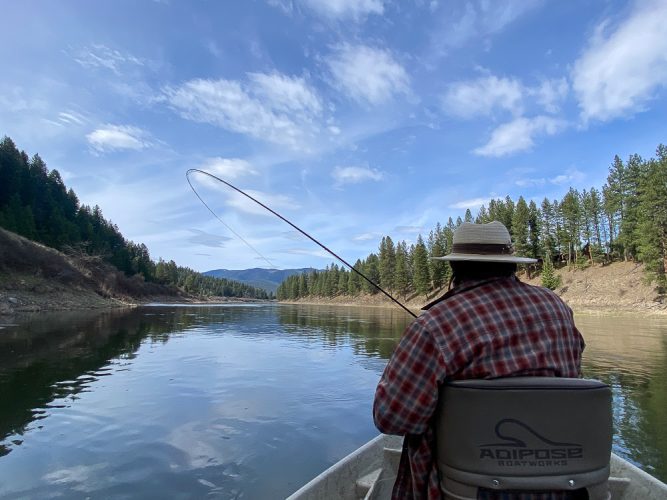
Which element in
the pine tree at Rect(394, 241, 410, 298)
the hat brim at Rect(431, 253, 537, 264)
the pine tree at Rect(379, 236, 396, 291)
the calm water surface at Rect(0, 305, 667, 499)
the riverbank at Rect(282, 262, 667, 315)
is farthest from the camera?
the pine tree at Rect(379, 236, 396, 291)

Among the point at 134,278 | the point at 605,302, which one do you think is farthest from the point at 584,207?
the point at 134,278

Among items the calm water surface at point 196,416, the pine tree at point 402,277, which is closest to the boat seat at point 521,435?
the calm water surface at point 196,416

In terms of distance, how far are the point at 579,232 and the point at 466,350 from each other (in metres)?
93.6

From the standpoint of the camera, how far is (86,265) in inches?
3113

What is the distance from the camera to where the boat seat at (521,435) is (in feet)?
7.20

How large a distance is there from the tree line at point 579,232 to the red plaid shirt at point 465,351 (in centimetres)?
5800

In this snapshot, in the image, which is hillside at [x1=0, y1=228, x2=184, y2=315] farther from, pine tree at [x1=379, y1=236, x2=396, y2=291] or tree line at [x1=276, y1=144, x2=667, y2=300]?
pine tree at [x1=379, y1=236, x2=396, y2=291]

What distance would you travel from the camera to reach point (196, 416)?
11.2 m

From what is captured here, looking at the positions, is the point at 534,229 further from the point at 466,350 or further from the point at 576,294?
the point at 466,350

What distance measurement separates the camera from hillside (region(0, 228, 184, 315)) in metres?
47.9

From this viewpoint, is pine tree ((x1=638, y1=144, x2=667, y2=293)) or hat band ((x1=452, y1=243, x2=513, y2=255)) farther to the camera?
pine tree ((x1=638, y1=144, x2=667, y2=293))

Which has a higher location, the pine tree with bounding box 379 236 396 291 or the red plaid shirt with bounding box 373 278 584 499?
the pine tree with bounding box 379 236 396 291

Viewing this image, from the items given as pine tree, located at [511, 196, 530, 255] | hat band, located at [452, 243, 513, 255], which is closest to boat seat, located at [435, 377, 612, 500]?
hat band, located at [452, 243, 513, 255]

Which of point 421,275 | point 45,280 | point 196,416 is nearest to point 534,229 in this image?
point 421,275
